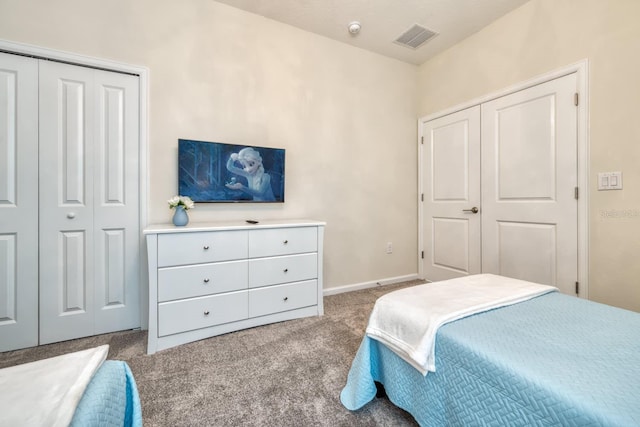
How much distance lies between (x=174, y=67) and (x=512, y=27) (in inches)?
123

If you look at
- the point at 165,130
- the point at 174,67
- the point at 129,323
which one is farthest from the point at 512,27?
the point at 129,323

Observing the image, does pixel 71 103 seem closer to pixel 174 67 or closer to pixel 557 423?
pixel 174 67

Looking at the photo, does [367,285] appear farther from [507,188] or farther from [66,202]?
[66,202]

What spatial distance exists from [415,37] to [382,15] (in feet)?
1.82

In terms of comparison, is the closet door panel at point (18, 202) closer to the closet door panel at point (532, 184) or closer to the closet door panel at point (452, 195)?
the closet door panel at point (452, 195)

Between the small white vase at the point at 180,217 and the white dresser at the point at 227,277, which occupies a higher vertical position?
the small white vase at the point at 180,217

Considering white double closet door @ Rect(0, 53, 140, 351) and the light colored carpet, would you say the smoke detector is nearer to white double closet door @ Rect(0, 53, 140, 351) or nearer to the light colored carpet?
white double closet door @ Rect(0, 53, 140, 351)

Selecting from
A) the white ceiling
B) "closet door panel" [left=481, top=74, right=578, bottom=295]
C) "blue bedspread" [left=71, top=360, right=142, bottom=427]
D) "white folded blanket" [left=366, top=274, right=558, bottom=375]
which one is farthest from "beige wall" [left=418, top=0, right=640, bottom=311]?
"blue bedspread" [left=71, top=360, right=142, bottom=427]

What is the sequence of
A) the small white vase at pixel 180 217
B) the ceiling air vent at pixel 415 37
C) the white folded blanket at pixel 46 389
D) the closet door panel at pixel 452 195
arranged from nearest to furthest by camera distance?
the white folded blanket at pixel 46 389 → the small white vase at pixel 180 217 → the ceiling air vent at pixel 415 37 → the closet door panel at pixel 452 195

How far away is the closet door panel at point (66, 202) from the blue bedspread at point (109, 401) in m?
1.78

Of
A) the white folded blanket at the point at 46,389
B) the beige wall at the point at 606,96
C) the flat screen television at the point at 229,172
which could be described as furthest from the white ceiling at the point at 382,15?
the white folded blanket at the point at 46,389

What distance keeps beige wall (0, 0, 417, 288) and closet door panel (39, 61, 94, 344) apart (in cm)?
35

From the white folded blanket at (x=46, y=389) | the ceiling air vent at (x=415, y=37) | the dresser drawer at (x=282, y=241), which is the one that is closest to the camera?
the white folded blanket at (x=46, y=389)

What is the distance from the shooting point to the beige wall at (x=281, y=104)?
85.3 inches
